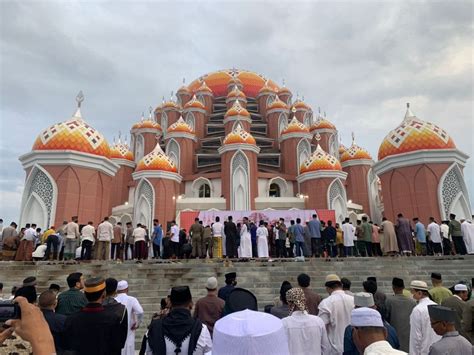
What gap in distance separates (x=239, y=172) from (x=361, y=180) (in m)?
10.6

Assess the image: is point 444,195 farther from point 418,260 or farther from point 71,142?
point 71,142

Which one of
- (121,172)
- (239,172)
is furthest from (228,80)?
(239,172)

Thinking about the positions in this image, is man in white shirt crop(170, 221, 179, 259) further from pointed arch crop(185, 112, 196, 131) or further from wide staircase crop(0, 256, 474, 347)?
pointed arch crop(185, 112, 196, 131)

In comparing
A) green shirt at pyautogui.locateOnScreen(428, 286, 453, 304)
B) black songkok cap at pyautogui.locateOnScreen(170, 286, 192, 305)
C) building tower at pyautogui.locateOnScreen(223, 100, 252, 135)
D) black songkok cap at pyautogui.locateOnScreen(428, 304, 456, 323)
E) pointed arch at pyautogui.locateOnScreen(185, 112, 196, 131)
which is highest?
pointed arch at pyautogui.locateOnScreen(185, 112, 196, 131)

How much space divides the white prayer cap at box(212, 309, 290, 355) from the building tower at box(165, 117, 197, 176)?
25.8 metres

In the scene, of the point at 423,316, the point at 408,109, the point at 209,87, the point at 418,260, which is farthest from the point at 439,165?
the point at 209,87

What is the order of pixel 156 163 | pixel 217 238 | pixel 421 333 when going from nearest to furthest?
pixel 421 333 < pixel 217 238 < pixel 156 163

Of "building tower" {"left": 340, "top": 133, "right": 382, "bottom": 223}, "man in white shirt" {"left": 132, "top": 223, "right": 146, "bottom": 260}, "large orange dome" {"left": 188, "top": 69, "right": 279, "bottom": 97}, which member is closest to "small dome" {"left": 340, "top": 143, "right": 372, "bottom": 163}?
"building tower" {"left": 340, "top": 133, "right": 382, "bottom": 223}

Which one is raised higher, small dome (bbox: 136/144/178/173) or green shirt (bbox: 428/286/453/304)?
small dome (bbox: 136/144/178/173)

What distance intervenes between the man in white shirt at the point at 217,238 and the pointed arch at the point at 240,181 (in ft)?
35.2

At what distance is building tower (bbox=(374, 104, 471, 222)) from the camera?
1691 cm

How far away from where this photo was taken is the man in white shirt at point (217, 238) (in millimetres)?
12121

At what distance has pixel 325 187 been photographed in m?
23.1

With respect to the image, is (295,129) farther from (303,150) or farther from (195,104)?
(195,104)
